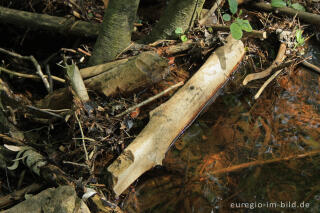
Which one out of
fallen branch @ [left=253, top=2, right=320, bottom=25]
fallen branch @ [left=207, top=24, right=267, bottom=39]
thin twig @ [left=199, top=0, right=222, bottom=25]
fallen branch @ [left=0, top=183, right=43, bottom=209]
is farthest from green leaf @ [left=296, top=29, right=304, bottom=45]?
fallen branch @ [left=0, top=183, right=43, bottom=209]

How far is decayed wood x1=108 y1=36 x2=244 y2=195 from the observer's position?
2.05 metres

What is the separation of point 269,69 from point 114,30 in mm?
1618

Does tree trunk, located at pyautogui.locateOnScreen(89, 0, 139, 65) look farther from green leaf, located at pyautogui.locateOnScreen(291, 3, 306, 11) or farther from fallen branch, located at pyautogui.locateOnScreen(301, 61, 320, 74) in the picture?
green leaf, located at pyautogui.locateOnScreen(291, 3, 306, 11)

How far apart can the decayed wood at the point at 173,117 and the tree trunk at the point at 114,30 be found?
0.74 meters

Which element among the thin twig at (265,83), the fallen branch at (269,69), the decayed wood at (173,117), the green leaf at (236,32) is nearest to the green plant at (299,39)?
the fallen branch at (269,69)

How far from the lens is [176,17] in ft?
9.15

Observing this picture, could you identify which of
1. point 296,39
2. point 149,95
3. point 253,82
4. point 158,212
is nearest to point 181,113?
point 149,95

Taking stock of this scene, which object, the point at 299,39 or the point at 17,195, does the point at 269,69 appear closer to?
the point at 299,39

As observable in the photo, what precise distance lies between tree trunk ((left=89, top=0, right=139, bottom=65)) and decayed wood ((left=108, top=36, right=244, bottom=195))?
0.74 meters

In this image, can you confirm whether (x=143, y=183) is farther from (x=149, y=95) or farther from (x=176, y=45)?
(x=176, y=45)

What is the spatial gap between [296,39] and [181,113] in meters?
1.77

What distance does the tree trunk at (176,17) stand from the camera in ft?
8.92

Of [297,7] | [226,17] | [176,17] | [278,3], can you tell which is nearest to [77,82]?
[176,17]

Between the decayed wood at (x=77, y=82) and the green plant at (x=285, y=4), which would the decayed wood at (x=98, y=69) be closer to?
the decayed wood at (x=77, y=82)
